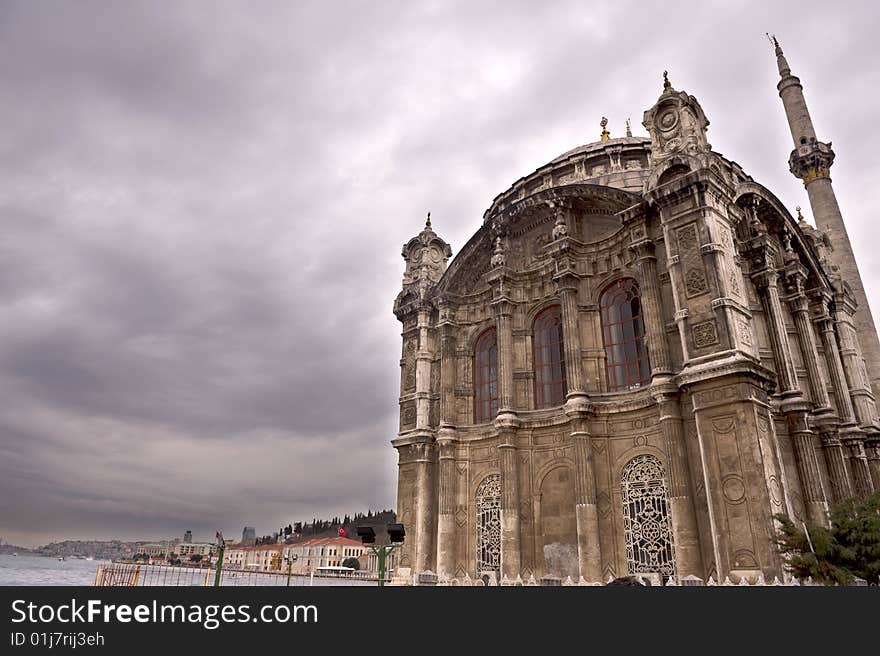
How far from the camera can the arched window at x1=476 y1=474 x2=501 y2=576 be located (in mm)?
19297

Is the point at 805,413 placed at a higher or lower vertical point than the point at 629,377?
lower

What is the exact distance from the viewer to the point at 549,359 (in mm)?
20797

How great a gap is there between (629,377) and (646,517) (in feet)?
A: 14.5

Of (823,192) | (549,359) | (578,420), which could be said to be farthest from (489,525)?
(823,192)

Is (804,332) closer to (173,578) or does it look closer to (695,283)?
(695,283)

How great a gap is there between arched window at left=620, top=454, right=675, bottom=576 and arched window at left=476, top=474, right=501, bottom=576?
463cm

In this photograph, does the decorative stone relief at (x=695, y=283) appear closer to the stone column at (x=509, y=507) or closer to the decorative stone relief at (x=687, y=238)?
the decorative stone relief at (x=687, y=238)

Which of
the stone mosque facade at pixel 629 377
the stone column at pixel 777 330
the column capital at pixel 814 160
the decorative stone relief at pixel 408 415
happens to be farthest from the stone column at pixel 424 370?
the column capital at pixel 814 160

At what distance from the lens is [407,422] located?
23.4 metres

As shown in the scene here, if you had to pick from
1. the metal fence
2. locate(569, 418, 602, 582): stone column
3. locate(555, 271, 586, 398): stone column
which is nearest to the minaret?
locate(555, 271, 586, 398): stone column

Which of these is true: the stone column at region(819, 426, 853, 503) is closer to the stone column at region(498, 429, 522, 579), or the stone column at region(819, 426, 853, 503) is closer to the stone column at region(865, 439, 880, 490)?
the stone column at region(865, 439, 880, 490)
